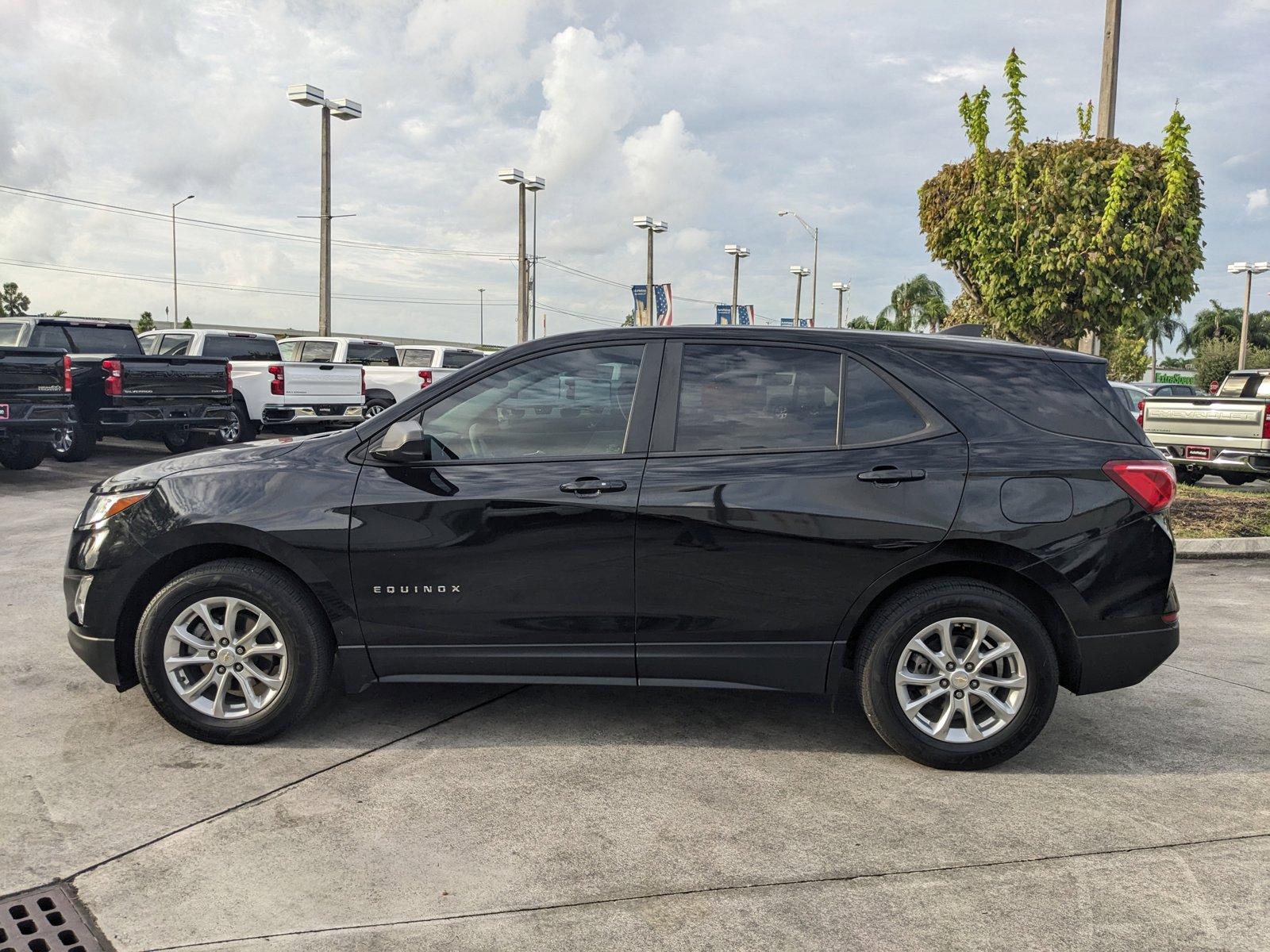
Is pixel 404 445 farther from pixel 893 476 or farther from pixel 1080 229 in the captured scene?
pixel 1080 229

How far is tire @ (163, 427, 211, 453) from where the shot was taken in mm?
15439

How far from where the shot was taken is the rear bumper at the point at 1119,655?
421 cm

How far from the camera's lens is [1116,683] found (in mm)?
4289

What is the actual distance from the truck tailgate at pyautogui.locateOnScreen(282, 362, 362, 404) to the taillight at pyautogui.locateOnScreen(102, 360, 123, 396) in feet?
10.6

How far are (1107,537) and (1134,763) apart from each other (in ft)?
3.12

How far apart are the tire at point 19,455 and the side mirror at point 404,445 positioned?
40.3 ft

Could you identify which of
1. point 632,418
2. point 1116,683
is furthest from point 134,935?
point 1116,683

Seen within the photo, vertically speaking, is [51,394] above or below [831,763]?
above

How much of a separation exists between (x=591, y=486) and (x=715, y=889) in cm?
161

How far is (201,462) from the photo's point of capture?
→ 4.54 metres

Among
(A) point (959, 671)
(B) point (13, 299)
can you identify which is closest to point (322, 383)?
(A) point (959, 671)

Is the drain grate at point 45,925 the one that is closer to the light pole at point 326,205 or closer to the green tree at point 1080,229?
the green tree at point 1080,229

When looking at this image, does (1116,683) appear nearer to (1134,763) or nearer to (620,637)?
(1134,763)

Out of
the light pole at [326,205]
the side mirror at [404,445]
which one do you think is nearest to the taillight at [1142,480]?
the side mirror at [404,445]
